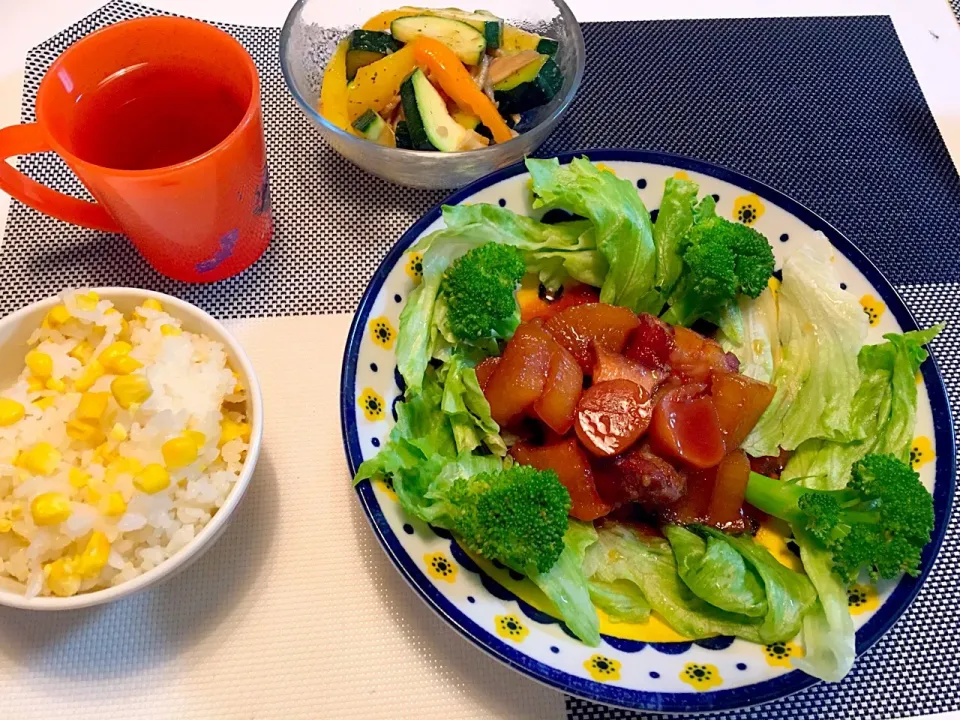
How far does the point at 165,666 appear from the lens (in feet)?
4.44

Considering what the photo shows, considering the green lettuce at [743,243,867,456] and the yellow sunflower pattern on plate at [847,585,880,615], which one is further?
the green lettuce at [743,243,867,456]

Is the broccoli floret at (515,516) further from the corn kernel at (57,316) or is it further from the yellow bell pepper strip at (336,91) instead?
the yellow bell pepper strip at (336,91)

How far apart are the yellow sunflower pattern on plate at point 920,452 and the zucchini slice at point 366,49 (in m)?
1.54

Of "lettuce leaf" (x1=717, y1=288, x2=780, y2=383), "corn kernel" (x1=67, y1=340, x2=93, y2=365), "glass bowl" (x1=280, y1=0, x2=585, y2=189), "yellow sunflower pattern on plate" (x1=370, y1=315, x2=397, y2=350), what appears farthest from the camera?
"glass bowl" (x1=280, y1=0, x2=585, y2=189)

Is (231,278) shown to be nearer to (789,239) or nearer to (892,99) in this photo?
(789,239)

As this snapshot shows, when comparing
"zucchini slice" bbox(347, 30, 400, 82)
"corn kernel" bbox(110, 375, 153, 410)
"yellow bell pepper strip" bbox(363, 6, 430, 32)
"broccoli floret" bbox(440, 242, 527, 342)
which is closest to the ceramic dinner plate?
"broccoli floret" bbox(440, 242, 527, 342)

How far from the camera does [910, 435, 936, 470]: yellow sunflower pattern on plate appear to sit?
139 cm

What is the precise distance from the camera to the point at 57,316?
1331mm

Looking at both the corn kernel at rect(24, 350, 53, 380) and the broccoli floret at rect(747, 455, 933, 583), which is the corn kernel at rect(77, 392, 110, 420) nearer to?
the corn kernel at rect(24, 350, 53, 380)

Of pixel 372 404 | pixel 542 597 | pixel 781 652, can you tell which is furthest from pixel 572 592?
pixel 372 404

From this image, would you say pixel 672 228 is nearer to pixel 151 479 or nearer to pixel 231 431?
pixel 231 431

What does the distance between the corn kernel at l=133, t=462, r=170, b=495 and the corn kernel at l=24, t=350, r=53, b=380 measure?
11.4 inches

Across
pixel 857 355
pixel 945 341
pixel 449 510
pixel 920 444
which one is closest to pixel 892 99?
pixel 945 341

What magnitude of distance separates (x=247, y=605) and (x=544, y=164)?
1.10 m
